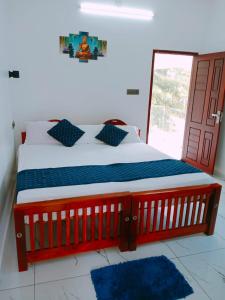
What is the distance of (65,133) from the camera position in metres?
3.45

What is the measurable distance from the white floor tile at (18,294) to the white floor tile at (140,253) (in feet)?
2.16

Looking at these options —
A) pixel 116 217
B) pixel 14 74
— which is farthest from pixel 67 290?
pixel 14 74

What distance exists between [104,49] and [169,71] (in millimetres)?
3185

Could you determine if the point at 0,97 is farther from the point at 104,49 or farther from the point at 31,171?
the point at 104,49

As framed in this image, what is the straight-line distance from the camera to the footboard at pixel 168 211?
6.82 feet

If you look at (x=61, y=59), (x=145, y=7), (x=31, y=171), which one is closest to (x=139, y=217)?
(x=31, y=171)

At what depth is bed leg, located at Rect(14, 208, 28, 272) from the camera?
69.2 inches

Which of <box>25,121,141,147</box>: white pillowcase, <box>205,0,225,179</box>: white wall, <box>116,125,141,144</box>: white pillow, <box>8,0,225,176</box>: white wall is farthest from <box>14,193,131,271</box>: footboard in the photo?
<box>205,0,225,179</box>: white wall

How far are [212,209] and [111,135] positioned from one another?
177cm

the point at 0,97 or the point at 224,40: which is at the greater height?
the point at 224,40

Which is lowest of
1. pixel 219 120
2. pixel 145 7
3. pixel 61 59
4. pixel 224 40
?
pixel 219 120

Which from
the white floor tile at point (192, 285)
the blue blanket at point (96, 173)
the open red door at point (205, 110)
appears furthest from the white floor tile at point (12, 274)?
the open red door at point (205, 110)

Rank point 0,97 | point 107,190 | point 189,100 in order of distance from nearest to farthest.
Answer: point 107,190, point 0,97, point 189,100

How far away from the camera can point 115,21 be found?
12.4ft
